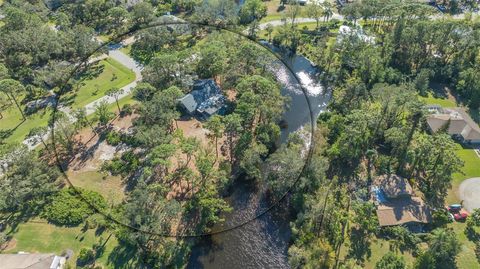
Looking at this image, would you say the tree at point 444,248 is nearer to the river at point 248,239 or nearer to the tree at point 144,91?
the river at point 248,239

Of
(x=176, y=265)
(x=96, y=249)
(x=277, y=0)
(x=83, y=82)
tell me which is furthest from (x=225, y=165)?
(x=277, y=0)

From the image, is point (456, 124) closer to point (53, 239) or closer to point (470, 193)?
point (470, 193)

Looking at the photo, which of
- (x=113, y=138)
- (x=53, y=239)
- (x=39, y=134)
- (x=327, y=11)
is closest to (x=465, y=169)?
(x=327, y=11)

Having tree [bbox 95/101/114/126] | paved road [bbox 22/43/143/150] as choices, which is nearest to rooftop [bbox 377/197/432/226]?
tree [bbox 95/101/114/126]

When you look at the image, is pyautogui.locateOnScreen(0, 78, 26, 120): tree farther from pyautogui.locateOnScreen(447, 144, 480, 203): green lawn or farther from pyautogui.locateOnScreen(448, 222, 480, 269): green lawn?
pyautogui.locateOnScreen(447, 144, 480, 203): green lawn

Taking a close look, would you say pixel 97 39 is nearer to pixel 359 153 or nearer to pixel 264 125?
pixel 264 125

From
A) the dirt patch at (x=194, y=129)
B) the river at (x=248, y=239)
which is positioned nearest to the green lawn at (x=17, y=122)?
the dirt patch at (x=194, y=129)

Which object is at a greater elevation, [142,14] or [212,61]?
[142,14]
